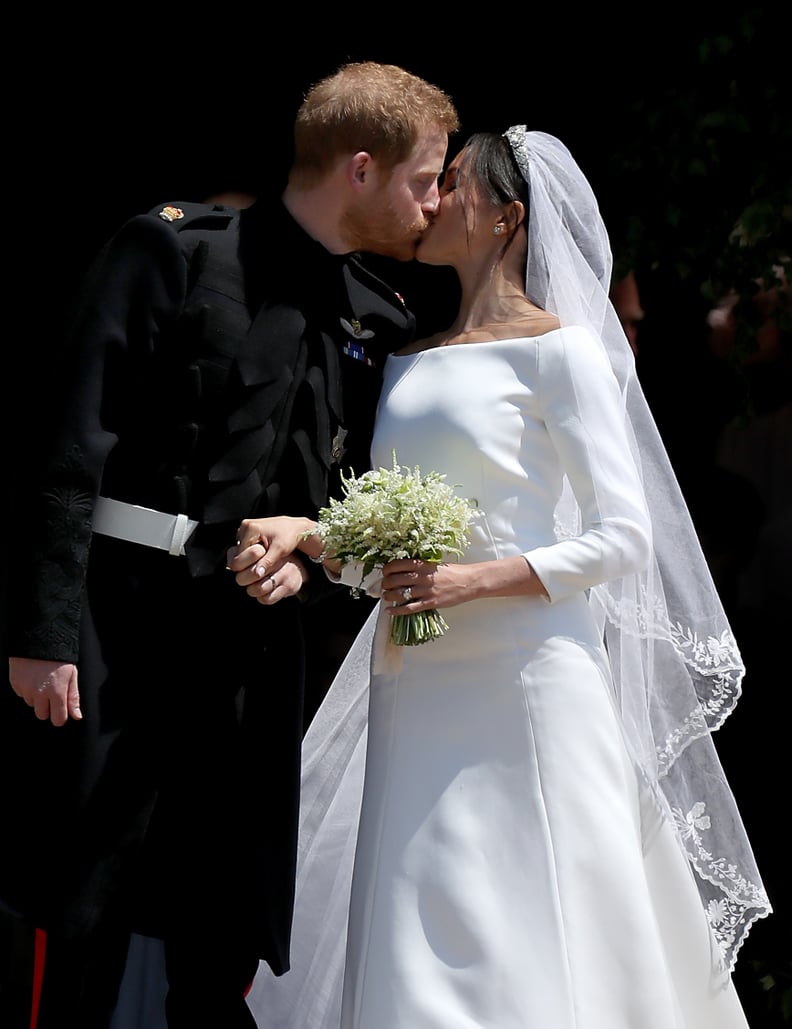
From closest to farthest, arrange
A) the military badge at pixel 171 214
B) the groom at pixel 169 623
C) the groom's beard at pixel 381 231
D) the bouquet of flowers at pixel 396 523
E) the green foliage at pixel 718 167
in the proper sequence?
the bouquet of flowers at pixel 396 523, the groom at pixel 169 623, the military badge at pixel 171 214, the groom's beard at pixel 381 231, the green foliage at pixel 718 167

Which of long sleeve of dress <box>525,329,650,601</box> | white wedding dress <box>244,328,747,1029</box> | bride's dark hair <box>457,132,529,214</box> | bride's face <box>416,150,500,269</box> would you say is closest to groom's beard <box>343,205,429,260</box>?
bride's face <box>416,150,500,269</box>

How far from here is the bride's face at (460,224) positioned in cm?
292

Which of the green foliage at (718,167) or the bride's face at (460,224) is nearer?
the bride's face at (460,224)

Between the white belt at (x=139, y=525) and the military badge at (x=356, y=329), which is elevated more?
the military badge at (x=356, y=329)

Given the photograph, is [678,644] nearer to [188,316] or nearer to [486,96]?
[188,316]

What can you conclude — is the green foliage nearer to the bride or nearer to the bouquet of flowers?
the bride

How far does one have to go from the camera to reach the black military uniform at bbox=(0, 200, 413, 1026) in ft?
8.61

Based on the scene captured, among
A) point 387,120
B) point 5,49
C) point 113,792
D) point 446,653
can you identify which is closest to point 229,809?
point 113,792

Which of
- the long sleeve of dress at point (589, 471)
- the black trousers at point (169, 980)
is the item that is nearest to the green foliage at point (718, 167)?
the long sleeve of dress at point (589, 471)

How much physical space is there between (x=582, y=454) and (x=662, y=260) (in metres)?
1.59

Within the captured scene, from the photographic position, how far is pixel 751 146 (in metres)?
3.88

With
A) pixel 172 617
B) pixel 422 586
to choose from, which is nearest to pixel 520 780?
pixel 422 586

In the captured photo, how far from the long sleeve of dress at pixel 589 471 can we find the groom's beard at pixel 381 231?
0.42 m

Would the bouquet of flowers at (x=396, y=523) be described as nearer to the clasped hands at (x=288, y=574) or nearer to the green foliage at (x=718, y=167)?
the clasped hands at (x=288, y=574)
